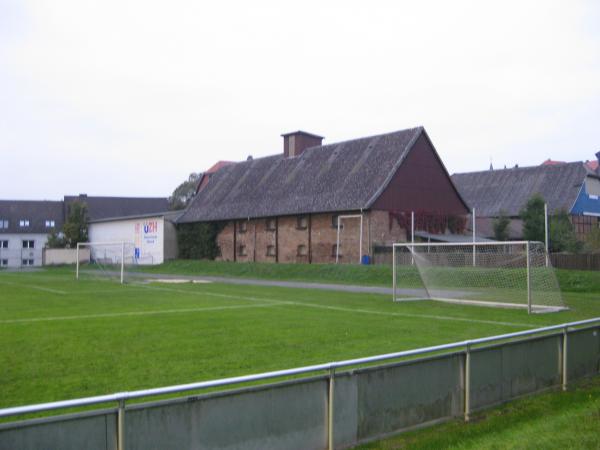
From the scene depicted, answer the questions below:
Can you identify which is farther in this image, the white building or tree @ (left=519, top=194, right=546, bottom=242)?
the white building

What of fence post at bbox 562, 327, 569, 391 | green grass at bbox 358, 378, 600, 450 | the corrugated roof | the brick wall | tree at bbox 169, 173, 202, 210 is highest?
tree at bbox 169, 173, 202, 210

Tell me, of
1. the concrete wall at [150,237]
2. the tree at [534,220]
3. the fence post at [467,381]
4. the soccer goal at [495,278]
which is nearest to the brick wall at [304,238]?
the concrete wall at [150,237]

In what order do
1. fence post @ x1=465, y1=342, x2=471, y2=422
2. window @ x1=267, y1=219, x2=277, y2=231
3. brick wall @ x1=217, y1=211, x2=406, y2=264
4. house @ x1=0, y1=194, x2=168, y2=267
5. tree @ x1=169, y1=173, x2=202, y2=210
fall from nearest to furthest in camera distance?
fence post @ x1=465, y1=342, x2=471, y2=422
brick wall @ x1=217, y1=211, x2=406, y2=264
window @ x1=267, y1=219, x2=277, y2=231
house @ x1=0, y1=194, x2=168, y2=267
tree @ x1=169, y1=173, x2=202, y2=210

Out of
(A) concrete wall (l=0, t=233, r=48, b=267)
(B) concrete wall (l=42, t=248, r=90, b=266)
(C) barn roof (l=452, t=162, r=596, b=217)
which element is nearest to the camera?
(C) barn roof (l=452, t=162, r=596, b=217)

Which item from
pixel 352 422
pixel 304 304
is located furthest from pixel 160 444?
pixel 304 304

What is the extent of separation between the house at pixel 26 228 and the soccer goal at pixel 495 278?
6812cm

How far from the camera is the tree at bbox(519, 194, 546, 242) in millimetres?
45031

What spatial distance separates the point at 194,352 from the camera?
11.8 metres

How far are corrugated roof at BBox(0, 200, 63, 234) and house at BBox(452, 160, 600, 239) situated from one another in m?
53.6

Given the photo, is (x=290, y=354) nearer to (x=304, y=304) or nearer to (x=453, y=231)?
(x=304, y=304)

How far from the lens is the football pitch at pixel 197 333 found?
9.80m

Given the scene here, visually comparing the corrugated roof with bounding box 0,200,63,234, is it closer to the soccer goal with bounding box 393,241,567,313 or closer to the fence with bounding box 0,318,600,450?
the soccer goal with bounding box 393,241,567,313

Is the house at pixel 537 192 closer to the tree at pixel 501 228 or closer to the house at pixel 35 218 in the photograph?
the tree at pixel 501 228

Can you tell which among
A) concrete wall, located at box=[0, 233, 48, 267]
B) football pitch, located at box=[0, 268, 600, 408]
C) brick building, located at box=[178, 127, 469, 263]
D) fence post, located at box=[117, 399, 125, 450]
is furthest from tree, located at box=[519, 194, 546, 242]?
concrete wall, located at box=[0, 233, 48, 267]
